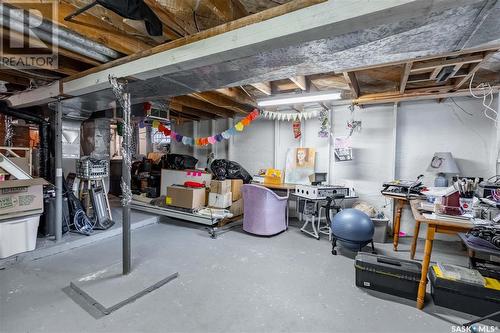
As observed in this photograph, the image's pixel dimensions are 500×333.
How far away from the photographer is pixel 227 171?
4.71 m

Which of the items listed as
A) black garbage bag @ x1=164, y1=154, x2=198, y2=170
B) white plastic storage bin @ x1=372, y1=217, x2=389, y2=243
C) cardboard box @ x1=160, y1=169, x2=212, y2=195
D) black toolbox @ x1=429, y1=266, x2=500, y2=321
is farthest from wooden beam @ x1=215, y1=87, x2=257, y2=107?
black toolbox @ x1=429, y1=266, x2=500, y2=321

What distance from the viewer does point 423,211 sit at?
2.36 metres

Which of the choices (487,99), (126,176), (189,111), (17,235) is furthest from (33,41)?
(487,99)

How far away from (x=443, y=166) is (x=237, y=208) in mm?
3371

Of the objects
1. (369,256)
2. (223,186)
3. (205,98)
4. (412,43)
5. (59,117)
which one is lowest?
(369,256)

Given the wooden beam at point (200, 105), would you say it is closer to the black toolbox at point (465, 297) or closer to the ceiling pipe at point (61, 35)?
the ceiling pipe at point (61, 35)

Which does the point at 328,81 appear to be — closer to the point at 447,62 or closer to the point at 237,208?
the point at 447,62

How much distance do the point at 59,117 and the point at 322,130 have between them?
166 inches

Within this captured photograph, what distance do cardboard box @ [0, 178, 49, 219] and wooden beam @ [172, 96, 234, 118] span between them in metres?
2.32

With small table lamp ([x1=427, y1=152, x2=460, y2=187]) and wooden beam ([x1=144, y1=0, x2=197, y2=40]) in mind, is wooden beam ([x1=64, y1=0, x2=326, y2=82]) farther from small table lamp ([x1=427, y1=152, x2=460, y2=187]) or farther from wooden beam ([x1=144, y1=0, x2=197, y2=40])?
small table lamp ([x1=427, y1=152, x2=460, y2=187])

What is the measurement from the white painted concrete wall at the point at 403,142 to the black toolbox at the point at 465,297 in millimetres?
2122

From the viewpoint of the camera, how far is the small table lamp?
131 inches

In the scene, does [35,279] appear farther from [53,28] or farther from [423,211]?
[423,211]

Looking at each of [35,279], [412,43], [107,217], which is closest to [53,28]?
[35,279]
